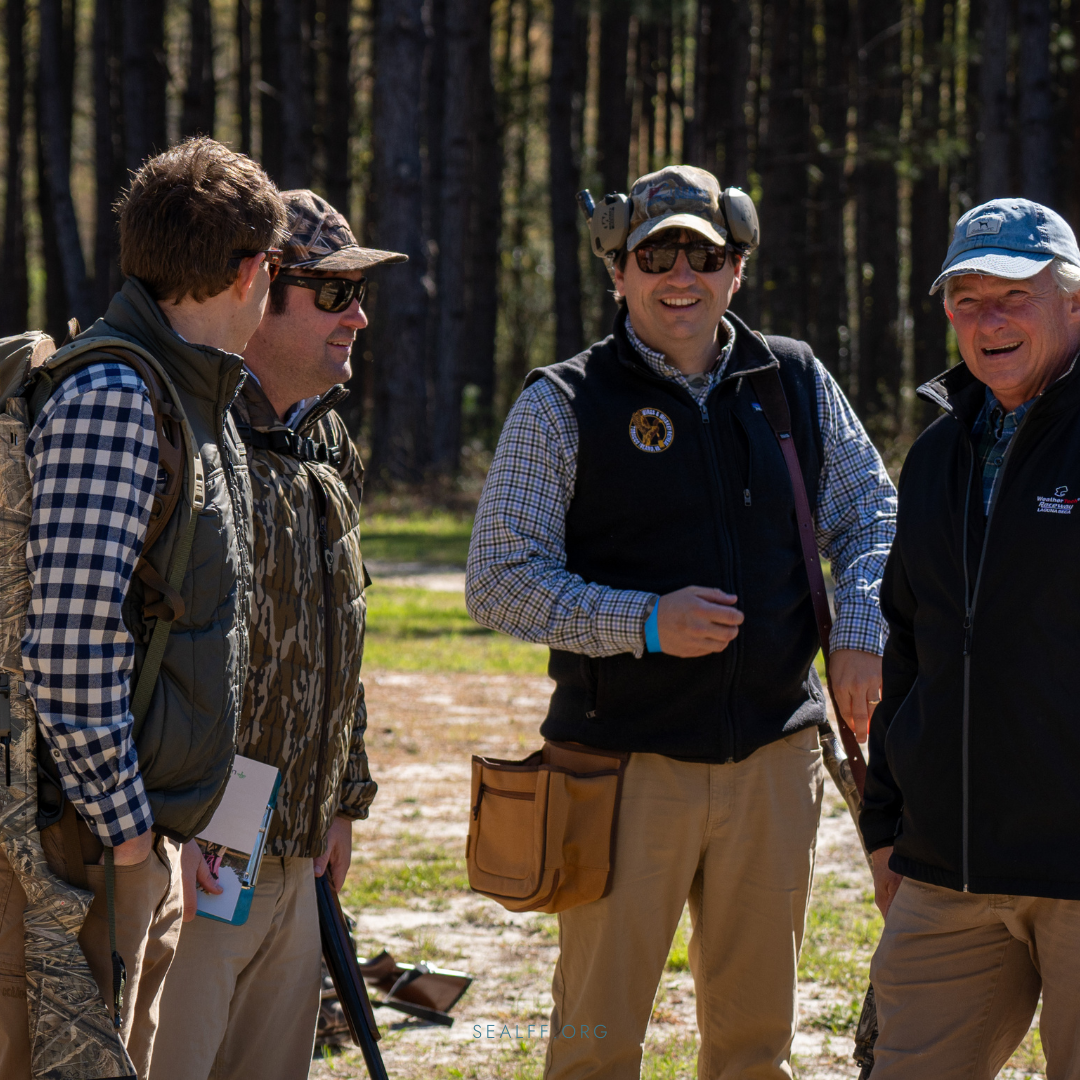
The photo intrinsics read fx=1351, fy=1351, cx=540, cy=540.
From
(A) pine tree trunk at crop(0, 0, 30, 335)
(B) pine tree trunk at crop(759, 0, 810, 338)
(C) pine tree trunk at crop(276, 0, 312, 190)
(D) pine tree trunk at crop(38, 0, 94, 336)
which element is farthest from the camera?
(A) pine tree trunk at crop(0, 0, 30, 335)

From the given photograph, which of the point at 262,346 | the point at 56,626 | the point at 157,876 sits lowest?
the point at 157,876

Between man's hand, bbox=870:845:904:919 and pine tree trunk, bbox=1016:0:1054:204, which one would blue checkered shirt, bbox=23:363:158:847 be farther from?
pine tree trunk, bbox=1016:0:1054:204

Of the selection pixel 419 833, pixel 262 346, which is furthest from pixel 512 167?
pixel 262 346

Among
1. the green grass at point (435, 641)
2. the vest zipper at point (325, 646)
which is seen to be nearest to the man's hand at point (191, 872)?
the vest zipper at point (325, 646)

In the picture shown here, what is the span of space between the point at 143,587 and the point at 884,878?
1.90 meters

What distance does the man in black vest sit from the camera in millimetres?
3264

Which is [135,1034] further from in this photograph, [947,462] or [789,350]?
[789,350]

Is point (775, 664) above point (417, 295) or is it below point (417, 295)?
below

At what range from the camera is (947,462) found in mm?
3018

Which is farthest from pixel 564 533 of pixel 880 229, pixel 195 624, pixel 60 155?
pixel 60 155

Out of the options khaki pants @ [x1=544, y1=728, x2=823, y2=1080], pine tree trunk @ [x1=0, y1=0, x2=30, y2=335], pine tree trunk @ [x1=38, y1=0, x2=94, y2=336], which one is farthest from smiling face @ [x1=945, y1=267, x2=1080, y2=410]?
pine tree trunk @ [x1=0, y1=0, x2=30, y2=335]

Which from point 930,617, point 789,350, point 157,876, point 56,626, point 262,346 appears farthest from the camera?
point 789,350

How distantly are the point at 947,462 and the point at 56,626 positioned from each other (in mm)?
1904

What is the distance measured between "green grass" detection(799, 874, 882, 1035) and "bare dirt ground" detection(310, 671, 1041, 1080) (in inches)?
1.7
